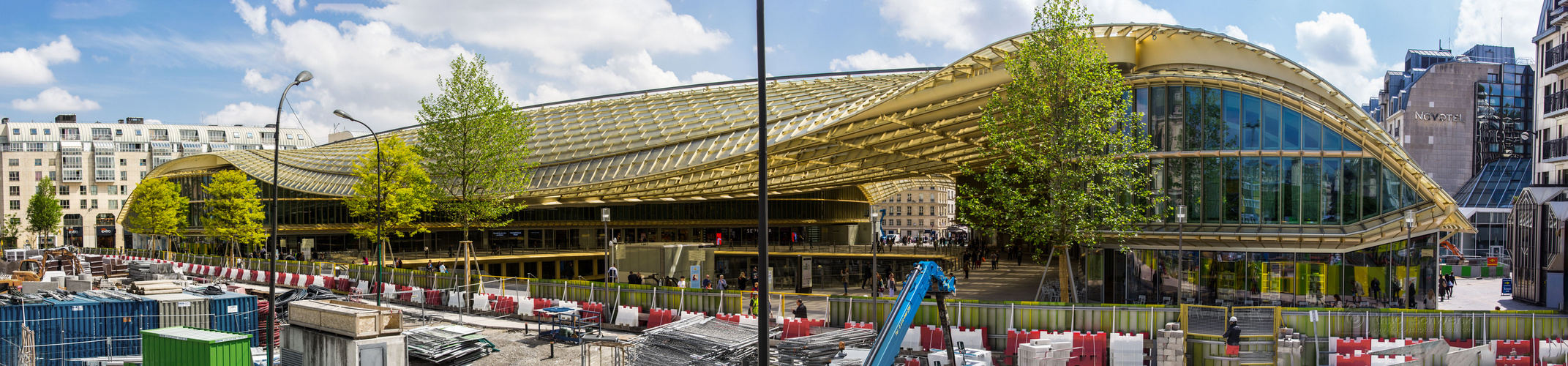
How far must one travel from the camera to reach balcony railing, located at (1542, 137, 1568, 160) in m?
39.7

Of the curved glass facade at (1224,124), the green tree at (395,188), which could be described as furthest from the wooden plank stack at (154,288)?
the curved glass facade at (1224,124)

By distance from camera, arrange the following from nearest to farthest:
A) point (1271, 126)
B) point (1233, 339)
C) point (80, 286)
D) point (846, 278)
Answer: point (1233, 339) < point (80, 286) < point (1271, 126) < point (846, 278)

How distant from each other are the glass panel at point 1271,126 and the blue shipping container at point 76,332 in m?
30.9

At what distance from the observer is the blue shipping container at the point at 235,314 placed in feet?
68.3

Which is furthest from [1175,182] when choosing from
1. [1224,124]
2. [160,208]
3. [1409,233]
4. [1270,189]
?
[160,208]

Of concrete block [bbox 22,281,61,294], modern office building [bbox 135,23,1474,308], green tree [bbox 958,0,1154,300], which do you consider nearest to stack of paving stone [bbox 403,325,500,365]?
concrete block [bbox 22,281,61,294]

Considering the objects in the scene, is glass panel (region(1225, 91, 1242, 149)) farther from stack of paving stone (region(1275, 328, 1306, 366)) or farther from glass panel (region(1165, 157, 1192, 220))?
stack of paving stone (region(1275, 328, 1306, 366))

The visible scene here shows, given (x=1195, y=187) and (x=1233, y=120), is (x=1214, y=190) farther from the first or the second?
(x=1233, y=120)

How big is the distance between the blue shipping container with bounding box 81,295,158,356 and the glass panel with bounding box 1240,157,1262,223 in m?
29.4

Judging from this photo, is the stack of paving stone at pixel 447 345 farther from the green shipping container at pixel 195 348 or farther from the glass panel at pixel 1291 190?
the glass panel at pixel 1291 190

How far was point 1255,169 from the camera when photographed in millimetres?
28219

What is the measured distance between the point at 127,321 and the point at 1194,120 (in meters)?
29.1

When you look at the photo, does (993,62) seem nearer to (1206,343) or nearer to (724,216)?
(1206,343)

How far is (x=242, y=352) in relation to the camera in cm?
1580
